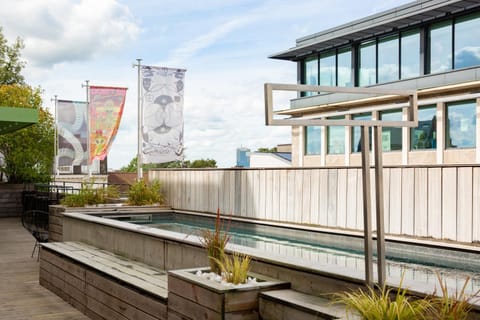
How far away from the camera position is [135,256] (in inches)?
257

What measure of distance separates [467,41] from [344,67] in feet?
19.4

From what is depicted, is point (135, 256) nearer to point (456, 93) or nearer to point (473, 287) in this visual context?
point (473, 287)

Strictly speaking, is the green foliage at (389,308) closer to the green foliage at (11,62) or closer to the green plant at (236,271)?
the green plant at (236,271)

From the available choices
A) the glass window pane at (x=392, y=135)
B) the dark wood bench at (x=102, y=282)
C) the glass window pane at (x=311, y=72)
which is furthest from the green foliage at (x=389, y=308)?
the glass window pane at (x=311, y=72)

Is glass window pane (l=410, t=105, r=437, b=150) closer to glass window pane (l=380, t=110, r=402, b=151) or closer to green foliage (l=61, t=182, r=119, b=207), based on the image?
glass window pane (l=380, t=110, r=402, b=151)

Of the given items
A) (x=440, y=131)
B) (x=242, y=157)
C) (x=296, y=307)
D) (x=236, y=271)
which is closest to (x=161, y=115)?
(x=440, y=131)

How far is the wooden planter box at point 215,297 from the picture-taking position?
12.5 ft

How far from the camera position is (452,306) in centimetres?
279

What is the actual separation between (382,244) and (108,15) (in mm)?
10829

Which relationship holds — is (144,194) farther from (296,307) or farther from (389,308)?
(389,308)

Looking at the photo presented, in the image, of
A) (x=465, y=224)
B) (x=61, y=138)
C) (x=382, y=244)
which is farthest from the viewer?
(x=61, y=138)

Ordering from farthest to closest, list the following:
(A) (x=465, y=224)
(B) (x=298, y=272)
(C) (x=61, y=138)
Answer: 1. (C) (x=61, y=138)
2. (A) (x=465, y=224)
3. (B) (x=298, y=272)

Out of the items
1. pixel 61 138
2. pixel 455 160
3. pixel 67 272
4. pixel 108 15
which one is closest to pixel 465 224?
pixel 67 272

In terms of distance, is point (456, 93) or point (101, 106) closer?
point (456, 93)
